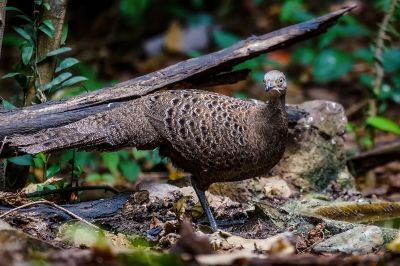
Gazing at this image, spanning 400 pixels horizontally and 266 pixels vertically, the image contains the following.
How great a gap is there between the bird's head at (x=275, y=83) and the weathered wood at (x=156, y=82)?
61 cm

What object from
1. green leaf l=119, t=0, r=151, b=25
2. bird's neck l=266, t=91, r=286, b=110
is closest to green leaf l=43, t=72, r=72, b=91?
bird's neck l=266, t=91, r=286, b=110

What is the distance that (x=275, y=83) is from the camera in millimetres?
4766

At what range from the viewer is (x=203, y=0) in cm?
1238

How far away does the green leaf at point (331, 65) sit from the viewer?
9.03 metres

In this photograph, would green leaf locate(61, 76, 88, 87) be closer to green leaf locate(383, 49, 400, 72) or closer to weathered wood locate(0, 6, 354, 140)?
weathered wood locate(0, 6, 354, 140)

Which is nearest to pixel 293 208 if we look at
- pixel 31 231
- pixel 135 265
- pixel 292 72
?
pixel 31 231

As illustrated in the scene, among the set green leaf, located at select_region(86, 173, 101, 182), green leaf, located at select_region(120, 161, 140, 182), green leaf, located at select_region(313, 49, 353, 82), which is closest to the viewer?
green leaf, located at select_region(120, 161, 140, 182)

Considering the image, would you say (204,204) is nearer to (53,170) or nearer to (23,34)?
(53,170)

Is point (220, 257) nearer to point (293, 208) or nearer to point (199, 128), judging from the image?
point (199, 128)

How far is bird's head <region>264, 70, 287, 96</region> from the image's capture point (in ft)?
15.5

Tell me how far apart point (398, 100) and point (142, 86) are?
474 centimetres

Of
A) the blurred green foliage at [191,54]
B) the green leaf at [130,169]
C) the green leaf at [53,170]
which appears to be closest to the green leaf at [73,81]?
the blurred green foliage at [191,54]

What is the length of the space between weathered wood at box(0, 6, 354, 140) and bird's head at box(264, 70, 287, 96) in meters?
0.61

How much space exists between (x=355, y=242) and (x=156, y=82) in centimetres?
192
